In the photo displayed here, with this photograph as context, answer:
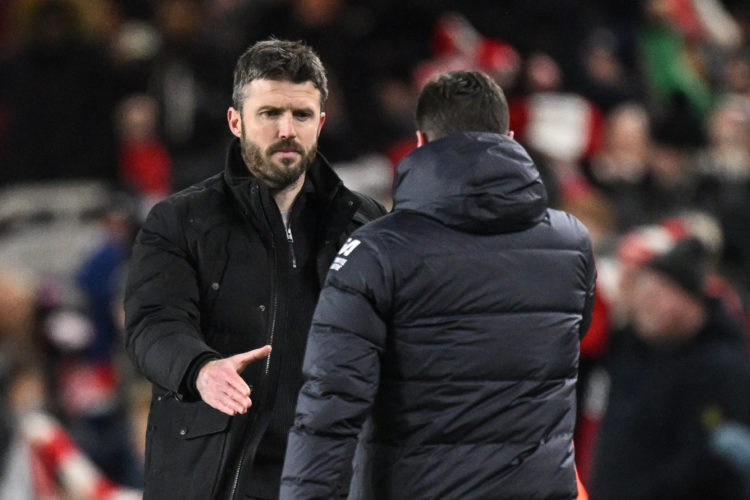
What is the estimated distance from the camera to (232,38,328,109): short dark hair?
3.99 meters

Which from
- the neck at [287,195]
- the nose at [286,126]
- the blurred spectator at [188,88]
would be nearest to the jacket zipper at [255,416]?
the neck at [287,195]

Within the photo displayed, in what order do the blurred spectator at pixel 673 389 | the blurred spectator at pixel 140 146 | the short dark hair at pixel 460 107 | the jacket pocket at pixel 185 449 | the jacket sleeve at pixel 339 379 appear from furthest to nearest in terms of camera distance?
the blurred spectator at pixel 140 146 < the blurred spectator at pixel 673 389 < the jacket pocket at pixel 185 449 < the short dark hair at pixel 460 107 < the jacket sleeve at pixel 339 379

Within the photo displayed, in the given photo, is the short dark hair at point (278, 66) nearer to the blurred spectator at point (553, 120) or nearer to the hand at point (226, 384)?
the hand at point (226, 384)

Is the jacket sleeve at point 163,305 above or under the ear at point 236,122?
under

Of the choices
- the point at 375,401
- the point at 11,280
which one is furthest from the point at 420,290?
the point at 11,280

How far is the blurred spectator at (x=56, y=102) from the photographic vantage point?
34.2 ft

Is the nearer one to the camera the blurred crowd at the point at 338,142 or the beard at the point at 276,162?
the beard at the point at 276,162

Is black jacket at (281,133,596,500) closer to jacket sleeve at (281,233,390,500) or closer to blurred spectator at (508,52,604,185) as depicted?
jacket sleeve at (281,233,390,500)

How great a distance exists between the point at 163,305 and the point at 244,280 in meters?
0.24

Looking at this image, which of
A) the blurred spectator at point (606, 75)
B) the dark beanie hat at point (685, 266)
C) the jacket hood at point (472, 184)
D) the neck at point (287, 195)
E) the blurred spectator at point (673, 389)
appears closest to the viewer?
the jacket hood at point (472, 184)

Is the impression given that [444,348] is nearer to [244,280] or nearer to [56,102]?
[244,280]

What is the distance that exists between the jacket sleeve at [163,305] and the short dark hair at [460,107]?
0.76m

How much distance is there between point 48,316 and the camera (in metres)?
7.10

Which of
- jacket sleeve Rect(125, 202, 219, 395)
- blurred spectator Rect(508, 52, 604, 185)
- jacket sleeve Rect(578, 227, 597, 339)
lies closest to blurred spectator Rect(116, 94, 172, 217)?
blurred spectator Rect(508, 52, 604, 185)
